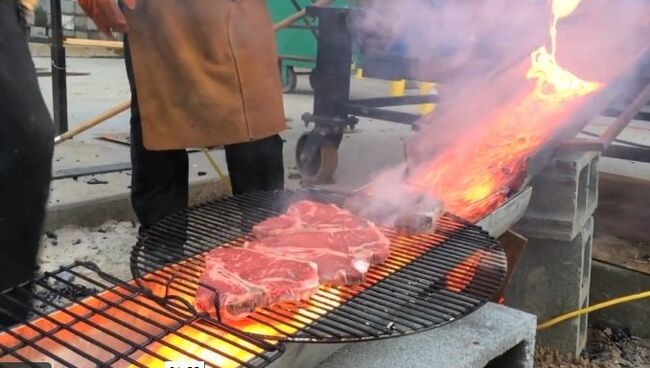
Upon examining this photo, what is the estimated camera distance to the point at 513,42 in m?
3.57

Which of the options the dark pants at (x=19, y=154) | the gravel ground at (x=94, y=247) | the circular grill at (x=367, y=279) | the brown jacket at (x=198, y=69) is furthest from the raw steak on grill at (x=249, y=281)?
the gravel ground at (x=94, y=247)

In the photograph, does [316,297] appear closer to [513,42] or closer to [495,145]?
[495,145]

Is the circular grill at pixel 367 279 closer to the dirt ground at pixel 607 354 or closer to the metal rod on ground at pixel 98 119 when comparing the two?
the dirt ground at pixel 607 354

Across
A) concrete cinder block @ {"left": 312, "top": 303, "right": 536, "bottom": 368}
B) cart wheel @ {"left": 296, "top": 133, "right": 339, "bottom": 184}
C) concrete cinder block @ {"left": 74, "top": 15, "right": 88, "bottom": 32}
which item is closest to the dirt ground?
concrete cinder block @ {"left": 312, "top": 303, "right": 536, "bottom": 368}

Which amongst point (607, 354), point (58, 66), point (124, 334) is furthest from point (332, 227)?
point (58, 66)

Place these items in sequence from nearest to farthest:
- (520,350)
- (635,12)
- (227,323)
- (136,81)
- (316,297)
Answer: (227,323) < (316,297) < (520,350) < (136,81) < (635,12)

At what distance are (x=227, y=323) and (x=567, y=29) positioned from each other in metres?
2.64

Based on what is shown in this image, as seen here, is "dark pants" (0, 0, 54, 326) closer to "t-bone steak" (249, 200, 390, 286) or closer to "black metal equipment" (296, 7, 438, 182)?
"t-bone steak" (249, 200, 390, 286)

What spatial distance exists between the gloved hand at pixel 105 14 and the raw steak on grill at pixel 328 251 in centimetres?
115

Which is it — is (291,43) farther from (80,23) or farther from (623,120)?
(80,23)

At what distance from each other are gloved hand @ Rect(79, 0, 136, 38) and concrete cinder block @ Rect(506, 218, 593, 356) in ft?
6.58

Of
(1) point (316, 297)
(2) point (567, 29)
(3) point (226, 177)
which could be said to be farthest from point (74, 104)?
(1) point (316, 297)

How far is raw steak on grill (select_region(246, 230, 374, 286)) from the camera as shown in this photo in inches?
66.7

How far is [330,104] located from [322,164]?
42 centimetres
